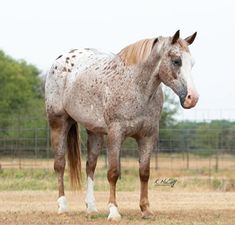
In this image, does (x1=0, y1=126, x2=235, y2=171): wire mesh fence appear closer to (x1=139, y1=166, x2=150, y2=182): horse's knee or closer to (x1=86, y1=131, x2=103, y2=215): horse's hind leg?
(x1=86, y1=131, x2=103, y2=215): horse's hind leg

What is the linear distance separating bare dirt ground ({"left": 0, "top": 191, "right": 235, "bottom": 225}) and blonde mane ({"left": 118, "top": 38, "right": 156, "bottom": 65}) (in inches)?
85.8

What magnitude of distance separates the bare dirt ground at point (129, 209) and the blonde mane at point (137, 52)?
218cm

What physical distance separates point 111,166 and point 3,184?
8.64m

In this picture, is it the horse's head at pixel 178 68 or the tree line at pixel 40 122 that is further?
the tree line at pixel 40 122

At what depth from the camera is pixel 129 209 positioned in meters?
11.4

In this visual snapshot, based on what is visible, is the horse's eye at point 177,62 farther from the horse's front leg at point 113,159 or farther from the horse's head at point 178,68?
the horse's front leg at point 113,159

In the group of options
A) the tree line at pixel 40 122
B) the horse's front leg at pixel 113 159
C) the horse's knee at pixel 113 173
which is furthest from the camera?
the tree line at pixel 40 122

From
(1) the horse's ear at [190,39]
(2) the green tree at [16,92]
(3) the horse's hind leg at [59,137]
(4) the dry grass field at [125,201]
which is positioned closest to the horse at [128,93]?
(1) the horse's ear at [190,39]

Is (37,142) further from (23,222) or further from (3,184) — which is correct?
(23,222)

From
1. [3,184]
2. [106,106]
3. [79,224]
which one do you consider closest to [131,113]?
[106,106]

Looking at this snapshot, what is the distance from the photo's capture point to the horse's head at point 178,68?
9.10m

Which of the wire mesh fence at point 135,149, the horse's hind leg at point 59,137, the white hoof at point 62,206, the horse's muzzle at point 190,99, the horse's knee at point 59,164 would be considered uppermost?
the horse's muzzle at point 190,99

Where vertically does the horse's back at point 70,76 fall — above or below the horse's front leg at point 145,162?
above

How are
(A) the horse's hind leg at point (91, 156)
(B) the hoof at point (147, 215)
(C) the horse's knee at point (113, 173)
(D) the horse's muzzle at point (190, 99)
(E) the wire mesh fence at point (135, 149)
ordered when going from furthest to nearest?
(E) the wire mesh fence at point (135, 149)
(A) the horse's hind leg at point (91, 156)
(B) the hoof at point (147, 215)
(C) the horse's knee at point (113, 173)
(D) the horse's muzzle at point (190, 99)
